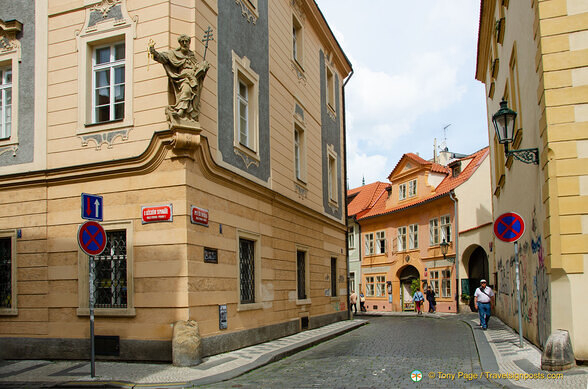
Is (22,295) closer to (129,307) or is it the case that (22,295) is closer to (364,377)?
(129,307)

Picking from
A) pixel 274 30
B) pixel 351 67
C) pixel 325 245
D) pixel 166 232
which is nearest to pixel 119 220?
pixel 166 232

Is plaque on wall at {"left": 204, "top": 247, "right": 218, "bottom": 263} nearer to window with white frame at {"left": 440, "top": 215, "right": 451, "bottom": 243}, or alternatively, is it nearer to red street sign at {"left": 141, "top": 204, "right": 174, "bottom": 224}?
red street sign at {"left": 141, "top": 204, "right": 174, "bottom": 224}

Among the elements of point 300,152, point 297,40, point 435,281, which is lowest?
point 435,281

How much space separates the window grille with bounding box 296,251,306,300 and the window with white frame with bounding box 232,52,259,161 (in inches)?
189

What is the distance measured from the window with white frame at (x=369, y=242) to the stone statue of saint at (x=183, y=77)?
32886 mm

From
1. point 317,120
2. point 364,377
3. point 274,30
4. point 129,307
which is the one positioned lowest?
point 364,377

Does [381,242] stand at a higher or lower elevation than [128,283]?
higher

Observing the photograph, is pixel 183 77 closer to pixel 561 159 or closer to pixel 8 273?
pixel 8 273

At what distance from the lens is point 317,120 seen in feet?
68.4

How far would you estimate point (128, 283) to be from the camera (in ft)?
36.5

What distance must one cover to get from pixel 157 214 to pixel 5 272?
13.7 feet

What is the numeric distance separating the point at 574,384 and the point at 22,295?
1034 centimetres

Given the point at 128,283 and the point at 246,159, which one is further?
the point at 246,159

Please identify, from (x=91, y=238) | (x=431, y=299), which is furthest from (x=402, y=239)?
(x=91, y=238)
